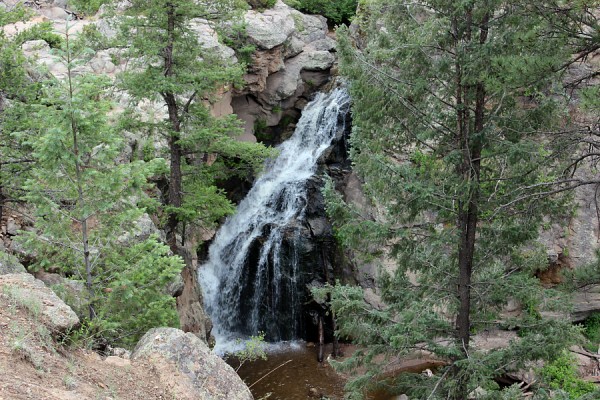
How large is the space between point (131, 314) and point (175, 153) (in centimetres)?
517

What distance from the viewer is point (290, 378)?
15148 millimetres

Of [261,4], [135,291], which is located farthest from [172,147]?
[261,4]

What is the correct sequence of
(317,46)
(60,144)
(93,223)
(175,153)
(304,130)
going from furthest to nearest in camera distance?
(317,46) < (304,130) < (175,153) < (93,223) < (60,144)

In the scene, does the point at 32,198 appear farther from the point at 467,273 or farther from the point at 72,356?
the point at 467,273

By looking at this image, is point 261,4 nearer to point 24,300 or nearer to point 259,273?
point 259,273

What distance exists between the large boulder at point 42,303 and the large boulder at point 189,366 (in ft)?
3.24

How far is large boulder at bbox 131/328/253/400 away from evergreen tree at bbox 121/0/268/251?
5.15m

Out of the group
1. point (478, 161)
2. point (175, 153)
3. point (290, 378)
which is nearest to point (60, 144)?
point (175, 153)

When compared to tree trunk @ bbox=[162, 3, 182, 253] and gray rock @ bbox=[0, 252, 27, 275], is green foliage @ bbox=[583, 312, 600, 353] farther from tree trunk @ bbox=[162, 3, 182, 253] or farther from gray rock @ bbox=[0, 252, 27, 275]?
gray rock @ bbox=[0, 252, 27, 275]

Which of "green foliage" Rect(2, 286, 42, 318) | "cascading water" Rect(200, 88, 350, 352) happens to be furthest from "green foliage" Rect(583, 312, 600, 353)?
"green foliage" Rect(2, 286, 42, 318)

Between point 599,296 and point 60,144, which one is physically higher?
point 60,144

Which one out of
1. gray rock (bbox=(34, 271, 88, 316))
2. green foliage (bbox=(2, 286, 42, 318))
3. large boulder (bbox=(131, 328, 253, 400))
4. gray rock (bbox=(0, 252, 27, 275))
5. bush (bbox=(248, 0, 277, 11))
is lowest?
large boulder (bbox=(131, 328, 253, 400))

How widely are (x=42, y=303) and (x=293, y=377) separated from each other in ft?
32.1

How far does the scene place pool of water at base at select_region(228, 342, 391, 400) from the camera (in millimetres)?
14344
